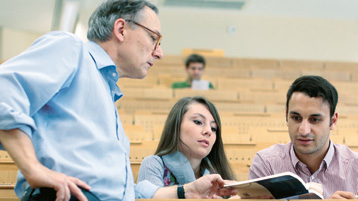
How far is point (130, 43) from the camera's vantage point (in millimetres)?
789

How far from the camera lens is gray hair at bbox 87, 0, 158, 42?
0.79m

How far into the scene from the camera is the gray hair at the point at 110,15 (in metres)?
0.79

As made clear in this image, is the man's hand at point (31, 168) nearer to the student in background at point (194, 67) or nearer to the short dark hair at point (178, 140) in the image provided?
the short dark hair at point (178, 140)

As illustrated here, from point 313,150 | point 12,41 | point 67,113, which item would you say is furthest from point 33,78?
point 12,41

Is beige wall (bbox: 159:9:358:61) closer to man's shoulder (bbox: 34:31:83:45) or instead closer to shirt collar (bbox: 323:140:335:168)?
shirt collar (bbox: 323:140:335:168)

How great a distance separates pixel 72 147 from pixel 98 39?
24cm

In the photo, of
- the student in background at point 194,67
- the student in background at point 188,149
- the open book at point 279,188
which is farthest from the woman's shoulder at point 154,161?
the student in background at point 194,67

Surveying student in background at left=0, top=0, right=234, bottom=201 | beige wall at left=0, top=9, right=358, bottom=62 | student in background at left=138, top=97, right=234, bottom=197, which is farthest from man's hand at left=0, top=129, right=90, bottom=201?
beige wall at left=0, top=9, right=358, bottom=62

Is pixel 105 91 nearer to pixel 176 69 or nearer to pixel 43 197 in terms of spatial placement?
pixel 43 197

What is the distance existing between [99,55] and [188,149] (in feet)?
1.61

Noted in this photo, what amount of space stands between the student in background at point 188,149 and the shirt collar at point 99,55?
43cm

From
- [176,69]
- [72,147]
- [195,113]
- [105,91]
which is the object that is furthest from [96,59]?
[176,69]

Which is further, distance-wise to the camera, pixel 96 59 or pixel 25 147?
pixel 96 59

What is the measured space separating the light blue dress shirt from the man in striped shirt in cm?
54
